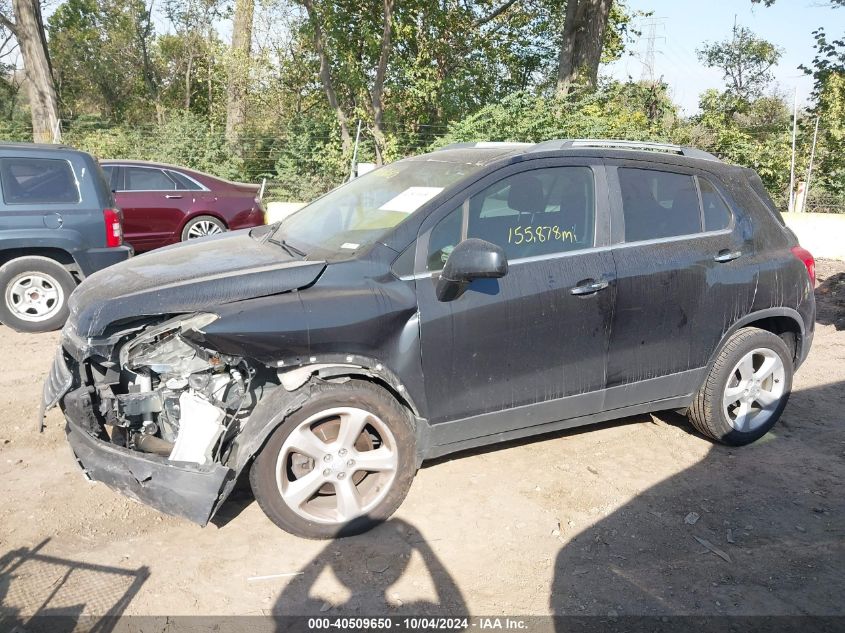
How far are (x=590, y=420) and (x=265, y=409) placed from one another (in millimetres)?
1926

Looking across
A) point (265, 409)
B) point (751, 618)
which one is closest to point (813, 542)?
point (751, 618)

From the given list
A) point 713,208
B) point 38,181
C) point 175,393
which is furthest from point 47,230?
point 713,208

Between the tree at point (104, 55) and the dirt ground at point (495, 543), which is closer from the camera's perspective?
A: the dirt ground at point (495, 543)

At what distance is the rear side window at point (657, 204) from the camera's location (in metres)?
4.16

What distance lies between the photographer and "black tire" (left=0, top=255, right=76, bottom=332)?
6.95m

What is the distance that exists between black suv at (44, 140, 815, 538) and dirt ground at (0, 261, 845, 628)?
0.29m

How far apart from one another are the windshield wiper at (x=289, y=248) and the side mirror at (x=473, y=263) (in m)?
0.85

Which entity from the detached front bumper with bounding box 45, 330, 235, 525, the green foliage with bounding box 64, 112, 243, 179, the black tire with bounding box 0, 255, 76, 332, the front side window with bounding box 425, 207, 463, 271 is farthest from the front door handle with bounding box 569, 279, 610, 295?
the green foliage with bounding box 64, 112, 243, 179

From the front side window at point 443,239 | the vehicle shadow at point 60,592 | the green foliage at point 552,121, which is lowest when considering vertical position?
the vehicle shadow at point 60,592

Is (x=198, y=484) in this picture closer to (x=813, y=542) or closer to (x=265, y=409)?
(x=265, y=409)

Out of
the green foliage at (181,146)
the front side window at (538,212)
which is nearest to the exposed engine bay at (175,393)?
the front side window at (538,212)

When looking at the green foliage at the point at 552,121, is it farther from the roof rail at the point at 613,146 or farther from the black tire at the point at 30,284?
the roof rail at the point at 613,146

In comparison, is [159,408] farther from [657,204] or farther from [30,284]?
[30,284]

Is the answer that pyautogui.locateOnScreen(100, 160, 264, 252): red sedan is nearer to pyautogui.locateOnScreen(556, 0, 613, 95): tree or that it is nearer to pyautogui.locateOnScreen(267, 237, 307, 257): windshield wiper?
pyautogui.locateOnScreen(267, 237, 307, 257): windshield wiper
